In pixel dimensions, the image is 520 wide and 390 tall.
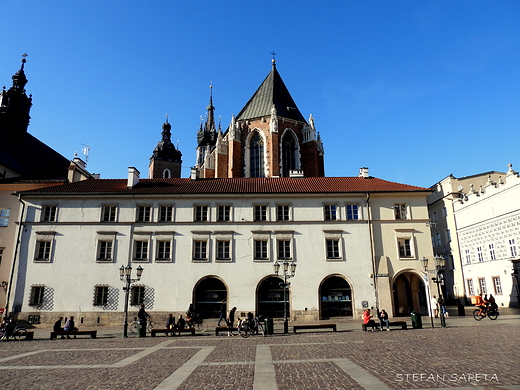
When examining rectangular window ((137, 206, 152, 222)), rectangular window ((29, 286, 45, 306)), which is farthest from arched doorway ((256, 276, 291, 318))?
rectangular window ((29, 286, 45, 306))

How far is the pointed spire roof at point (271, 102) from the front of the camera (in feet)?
160

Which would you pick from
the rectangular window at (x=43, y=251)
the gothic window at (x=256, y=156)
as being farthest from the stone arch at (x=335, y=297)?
the gothic window at (x=256, y=156)

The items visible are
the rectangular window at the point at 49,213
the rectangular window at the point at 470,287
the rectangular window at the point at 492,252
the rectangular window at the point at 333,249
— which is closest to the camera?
the rectangular window at the point at 333,249

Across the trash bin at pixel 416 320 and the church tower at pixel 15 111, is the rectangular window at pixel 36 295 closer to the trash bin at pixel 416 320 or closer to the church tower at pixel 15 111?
the trash bin at pixel 416 320

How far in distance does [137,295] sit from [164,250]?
3633 millimetres

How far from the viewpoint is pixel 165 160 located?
9100 centimetres

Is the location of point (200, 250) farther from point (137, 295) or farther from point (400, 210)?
point (400, 210)

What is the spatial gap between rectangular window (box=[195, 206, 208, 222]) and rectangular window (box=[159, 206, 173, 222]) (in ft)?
6.41

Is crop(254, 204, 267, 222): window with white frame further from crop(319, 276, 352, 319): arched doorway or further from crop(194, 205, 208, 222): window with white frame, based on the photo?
crop(319, 276, 352, 319): arched doorway

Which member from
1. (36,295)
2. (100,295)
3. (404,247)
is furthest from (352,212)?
(36,295)

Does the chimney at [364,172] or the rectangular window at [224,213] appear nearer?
the rectangular window at [224,213]

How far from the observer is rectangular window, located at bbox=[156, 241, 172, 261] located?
1057 inches

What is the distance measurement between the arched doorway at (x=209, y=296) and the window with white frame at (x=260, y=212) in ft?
17.9

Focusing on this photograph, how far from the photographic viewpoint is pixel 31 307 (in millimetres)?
26062
